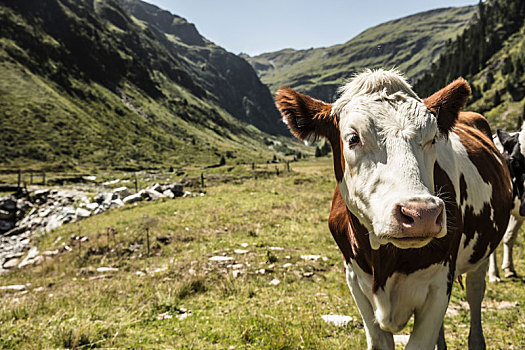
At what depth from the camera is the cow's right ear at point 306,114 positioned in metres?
2.83

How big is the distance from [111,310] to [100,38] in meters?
160

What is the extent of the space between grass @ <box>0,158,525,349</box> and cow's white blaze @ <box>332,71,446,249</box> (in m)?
3.00

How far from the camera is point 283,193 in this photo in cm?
2161

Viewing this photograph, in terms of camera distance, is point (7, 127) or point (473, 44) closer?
point (7, 127)

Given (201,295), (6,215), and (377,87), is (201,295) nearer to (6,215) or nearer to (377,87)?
(377,87)

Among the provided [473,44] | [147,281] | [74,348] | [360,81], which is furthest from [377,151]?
[473,44]

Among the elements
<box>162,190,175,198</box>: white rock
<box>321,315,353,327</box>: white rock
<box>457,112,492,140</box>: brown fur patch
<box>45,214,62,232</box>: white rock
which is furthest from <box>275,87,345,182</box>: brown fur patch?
<box>162,190,175,198</box>: white rock

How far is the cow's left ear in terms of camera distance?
105 inches

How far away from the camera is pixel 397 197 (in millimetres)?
1873

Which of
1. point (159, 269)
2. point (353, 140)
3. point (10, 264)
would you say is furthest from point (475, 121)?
point (10, 264)

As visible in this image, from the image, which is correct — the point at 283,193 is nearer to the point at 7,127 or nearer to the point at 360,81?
the point at 360,81

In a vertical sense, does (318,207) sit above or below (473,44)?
below

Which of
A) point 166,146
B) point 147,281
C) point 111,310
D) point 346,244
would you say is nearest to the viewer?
point 346,244

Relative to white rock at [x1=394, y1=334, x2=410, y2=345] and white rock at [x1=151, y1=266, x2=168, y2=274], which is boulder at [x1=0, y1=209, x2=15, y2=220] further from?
white rock at [x1=394, y1=334, x2=410, y2=345]
